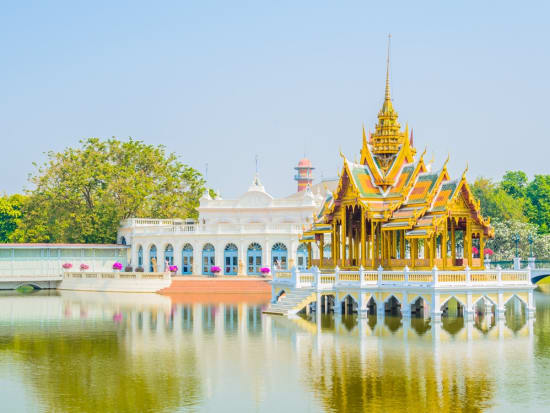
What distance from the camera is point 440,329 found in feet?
94.7

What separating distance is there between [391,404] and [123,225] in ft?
169

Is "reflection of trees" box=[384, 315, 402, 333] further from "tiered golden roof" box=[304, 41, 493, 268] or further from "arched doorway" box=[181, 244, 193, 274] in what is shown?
"arched doorway" box=[181, 244, 193, 274]

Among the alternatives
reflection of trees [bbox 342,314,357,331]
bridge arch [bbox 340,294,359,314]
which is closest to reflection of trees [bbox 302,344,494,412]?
reflection of trees [bbox 342,314,357,331]

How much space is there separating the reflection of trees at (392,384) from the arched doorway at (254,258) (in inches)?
1429

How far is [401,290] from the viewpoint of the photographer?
31.6 metres

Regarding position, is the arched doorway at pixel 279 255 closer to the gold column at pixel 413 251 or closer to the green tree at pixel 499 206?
the green tree at pixel 499 206

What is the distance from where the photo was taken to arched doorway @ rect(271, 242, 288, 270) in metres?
59.0

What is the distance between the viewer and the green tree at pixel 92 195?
66.4m

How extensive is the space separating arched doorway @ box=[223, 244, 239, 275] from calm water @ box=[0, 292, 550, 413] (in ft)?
82.8

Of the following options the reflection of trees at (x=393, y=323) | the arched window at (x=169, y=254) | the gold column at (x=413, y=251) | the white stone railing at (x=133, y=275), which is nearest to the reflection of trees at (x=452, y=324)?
the reflection of trees at (x=393, y=323)

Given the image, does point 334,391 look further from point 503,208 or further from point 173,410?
point 503,208

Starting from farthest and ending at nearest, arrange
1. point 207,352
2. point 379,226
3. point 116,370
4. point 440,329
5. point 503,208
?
point 503,208 < point 379,226 < point 440,329 < point 207,352 < point 116,370

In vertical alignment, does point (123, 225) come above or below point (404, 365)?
above

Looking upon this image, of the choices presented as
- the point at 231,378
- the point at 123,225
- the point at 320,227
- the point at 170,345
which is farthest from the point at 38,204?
the point at 231,378
